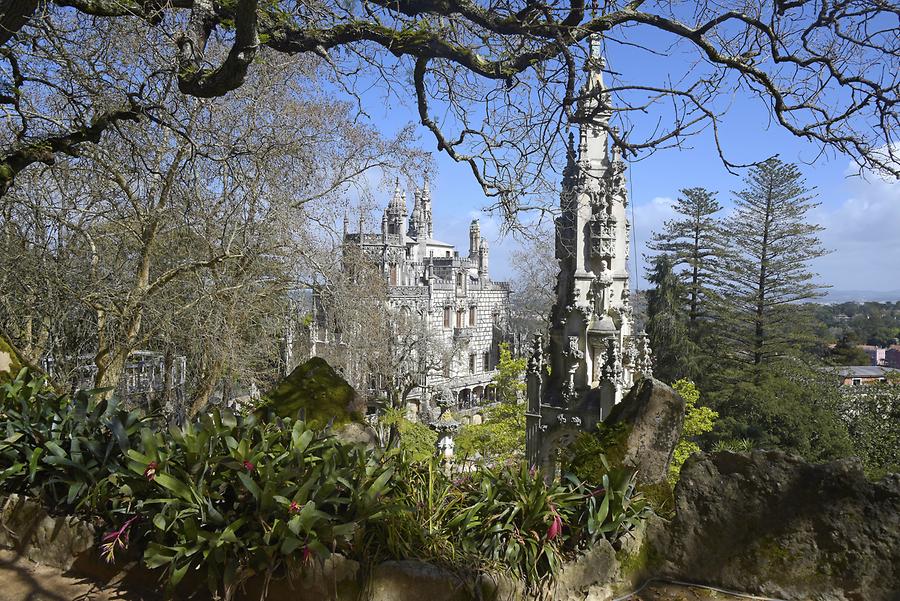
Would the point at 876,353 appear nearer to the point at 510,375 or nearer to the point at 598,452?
the point at 510,375

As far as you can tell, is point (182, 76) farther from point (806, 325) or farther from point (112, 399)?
point (806, 325)

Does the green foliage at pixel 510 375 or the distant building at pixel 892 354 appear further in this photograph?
the distant building at pixel 892 354

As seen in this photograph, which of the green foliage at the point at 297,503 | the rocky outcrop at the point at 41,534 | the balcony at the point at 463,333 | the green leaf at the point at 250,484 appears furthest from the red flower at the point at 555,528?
the balcony at the point at 463,333

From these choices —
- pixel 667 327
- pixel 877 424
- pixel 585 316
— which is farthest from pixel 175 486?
pixel 667 327

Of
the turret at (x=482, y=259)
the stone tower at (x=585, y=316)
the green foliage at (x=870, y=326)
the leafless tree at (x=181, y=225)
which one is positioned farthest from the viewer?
the green foliage at (x=870, y=326)

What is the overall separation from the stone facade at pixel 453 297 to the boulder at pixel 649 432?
1088 inches

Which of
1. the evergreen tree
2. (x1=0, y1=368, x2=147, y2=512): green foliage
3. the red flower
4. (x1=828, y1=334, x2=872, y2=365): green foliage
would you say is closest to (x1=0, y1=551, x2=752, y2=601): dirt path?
(x1=0, y1=368, x2=147, y2=512): green foliage

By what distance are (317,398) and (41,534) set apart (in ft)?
6.10

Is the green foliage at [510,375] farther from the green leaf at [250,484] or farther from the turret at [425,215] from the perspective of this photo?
the turret at [425,215]

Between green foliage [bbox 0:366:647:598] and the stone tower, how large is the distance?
8283mm

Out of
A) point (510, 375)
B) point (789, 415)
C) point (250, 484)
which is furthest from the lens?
point (789, 415)

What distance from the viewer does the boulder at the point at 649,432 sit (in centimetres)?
346

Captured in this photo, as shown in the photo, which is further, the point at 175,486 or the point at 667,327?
the point at 667,327

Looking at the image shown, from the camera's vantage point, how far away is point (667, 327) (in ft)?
85.9
